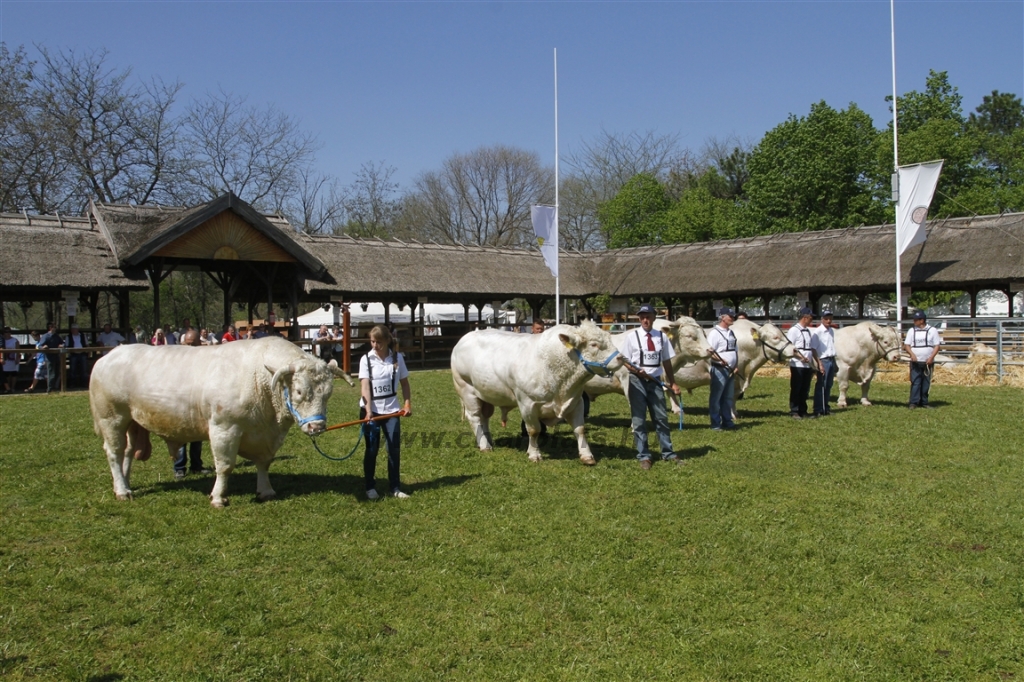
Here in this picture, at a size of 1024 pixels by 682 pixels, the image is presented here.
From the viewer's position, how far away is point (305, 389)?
7520 mm

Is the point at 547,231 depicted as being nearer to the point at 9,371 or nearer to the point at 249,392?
the point at 9,371

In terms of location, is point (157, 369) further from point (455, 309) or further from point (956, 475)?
point (455, 309)

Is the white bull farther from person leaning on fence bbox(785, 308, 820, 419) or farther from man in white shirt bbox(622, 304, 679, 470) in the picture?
man in white shirt bbox(622, 304, 679, 470)

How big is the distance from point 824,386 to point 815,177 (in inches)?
1239

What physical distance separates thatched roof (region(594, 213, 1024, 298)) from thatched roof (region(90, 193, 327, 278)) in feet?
47.8

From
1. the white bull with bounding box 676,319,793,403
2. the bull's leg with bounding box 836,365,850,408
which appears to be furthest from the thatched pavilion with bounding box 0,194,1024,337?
the white bull with bounding box 676,319,793,403

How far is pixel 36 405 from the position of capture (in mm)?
16594

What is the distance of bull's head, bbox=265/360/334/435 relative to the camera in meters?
7.49

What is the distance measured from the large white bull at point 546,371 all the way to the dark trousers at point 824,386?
17.2 feet

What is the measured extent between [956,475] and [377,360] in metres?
6.43

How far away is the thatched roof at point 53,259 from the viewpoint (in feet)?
69.5

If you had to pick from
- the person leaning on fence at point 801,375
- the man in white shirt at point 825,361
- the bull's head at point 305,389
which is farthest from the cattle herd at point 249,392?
the man in white shirt at point 825,361

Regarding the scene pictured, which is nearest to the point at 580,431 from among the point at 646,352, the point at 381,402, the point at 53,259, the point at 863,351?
the point at 646,352

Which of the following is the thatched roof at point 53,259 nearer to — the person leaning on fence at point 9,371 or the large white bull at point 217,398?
the person leaning on fence at point 9,371
